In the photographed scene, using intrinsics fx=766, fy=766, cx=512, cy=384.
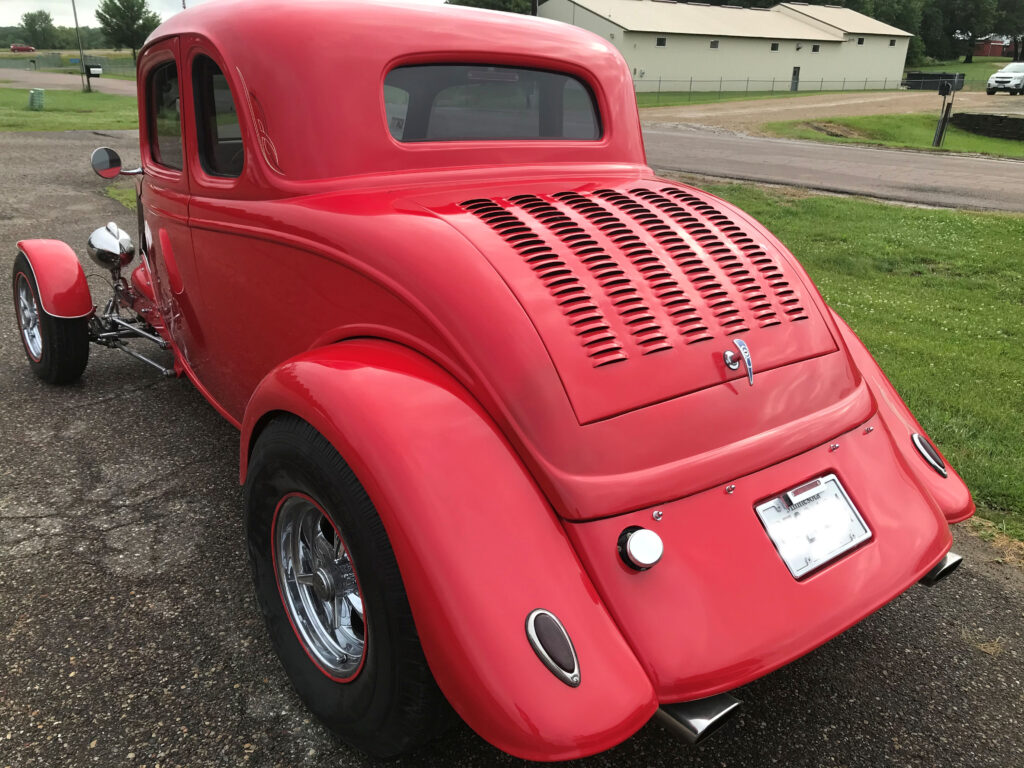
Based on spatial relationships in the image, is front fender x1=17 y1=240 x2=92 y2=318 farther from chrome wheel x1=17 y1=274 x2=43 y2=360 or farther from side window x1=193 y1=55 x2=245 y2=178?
side window x1=193 y1=55 x2=245 y2=178

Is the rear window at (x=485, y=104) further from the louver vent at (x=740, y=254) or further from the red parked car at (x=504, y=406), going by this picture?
the louver vent at (x=740, y=254)

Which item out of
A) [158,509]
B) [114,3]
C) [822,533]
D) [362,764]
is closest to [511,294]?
[822,533]

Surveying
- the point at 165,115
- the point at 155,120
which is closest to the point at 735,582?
the point at 165,115

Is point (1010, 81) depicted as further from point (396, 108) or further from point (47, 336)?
point (47, 336)

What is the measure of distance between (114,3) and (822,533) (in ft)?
181

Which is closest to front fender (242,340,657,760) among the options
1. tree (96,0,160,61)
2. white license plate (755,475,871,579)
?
white license plate (755,475,871,579)

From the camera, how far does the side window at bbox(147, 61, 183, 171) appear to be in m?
3.10

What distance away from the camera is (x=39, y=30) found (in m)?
107

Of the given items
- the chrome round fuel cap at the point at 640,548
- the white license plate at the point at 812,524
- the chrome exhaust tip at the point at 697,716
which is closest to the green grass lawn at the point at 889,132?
the white license plate at the point at 812,524

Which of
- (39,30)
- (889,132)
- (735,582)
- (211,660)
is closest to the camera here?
(735,582)

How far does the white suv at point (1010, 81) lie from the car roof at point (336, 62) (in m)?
46.2

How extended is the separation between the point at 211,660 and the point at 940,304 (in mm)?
5975

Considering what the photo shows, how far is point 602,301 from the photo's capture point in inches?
79.7

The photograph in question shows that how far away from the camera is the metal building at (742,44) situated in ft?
154
